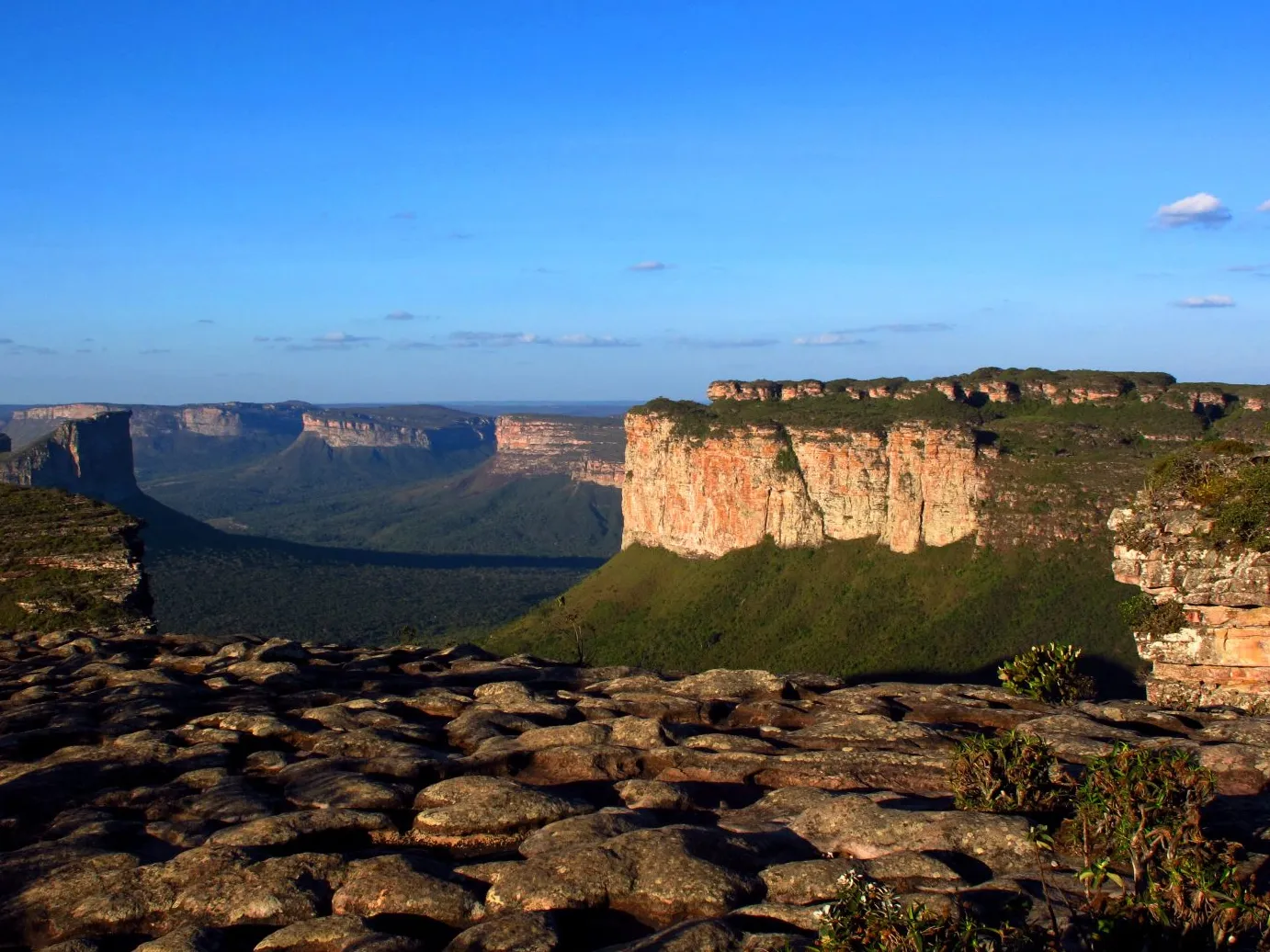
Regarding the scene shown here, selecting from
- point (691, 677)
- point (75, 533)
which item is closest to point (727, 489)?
point (75, 533)

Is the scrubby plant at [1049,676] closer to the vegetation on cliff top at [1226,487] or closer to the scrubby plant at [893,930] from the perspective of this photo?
the vegetation on cliff top at [1226,487]

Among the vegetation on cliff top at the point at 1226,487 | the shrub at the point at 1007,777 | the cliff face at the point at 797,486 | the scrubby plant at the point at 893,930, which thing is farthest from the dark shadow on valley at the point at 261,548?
the scrubby plant at the point at 893,930

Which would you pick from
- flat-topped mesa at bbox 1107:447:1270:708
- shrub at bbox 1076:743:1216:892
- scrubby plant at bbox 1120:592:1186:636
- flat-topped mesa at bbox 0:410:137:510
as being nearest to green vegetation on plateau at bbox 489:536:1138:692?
scrubby plant at bbox 1120:592:1186:636

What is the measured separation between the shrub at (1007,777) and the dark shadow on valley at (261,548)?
12711 centimetres

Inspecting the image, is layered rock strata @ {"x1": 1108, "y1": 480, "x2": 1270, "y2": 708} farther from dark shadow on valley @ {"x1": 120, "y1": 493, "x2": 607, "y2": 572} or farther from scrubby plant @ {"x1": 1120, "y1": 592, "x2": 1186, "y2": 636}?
dark shadow on valley @ {"x1": 120, "y1": 493, "x2": 607, "y2": 572}

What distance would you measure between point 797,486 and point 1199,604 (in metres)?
61.5

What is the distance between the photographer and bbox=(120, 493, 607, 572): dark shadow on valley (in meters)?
137

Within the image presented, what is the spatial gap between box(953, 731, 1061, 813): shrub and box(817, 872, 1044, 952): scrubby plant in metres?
5.61

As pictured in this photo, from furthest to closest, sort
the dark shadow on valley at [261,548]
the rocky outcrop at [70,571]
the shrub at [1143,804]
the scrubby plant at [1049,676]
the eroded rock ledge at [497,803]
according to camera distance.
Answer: the dark shadow on valley at [261,548] < the rocky outcrop at [70,571] < the scrubby plant at [1049,676] < the eroded rock ledge at [497,803] < the shrub at [1143,804]

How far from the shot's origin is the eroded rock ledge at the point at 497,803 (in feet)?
45.6

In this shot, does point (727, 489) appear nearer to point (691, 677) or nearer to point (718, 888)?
point (691, 677)

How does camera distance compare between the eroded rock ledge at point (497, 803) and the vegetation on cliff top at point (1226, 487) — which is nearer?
the eroded rock ledge at point (497, 803)

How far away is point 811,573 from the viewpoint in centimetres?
8569

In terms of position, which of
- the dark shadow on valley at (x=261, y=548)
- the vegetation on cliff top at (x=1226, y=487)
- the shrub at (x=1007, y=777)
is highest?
the vegetation on cliff top at (x=1226, y=487)
